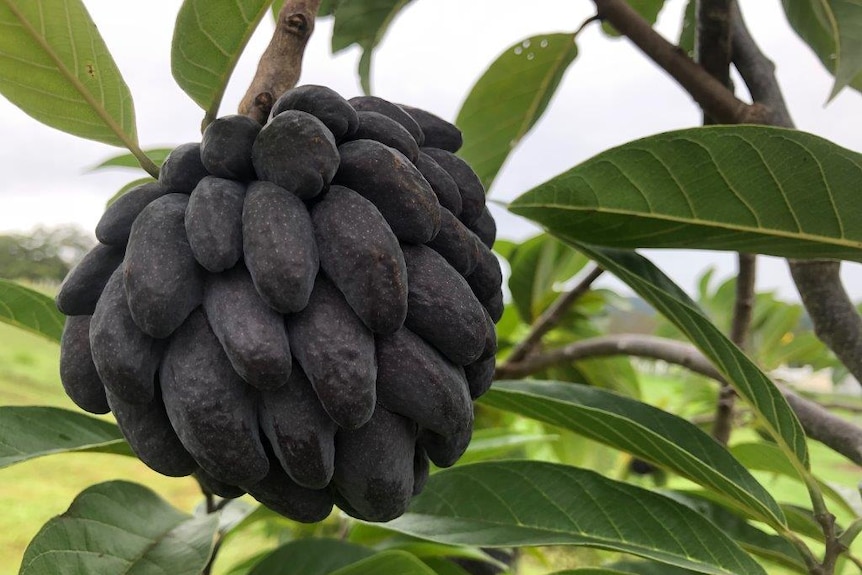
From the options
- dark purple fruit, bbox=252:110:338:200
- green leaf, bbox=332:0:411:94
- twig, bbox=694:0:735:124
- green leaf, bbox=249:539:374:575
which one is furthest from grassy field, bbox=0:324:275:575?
twig, bbox=694:0:735:124

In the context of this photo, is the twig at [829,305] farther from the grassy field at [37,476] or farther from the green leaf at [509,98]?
the grassy field at [37,476]

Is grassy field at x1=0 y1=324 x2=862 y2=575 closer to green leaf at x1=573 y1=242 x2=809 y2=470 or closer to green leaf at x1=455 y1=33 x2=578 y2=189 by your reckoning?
green leaf at x1=573 y1=242 x2=809 y2=470

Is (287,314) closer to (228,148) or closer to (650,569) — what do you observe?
(228,148)

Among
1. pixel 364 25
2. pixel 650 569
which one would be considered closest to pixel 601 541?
pixel 650 569

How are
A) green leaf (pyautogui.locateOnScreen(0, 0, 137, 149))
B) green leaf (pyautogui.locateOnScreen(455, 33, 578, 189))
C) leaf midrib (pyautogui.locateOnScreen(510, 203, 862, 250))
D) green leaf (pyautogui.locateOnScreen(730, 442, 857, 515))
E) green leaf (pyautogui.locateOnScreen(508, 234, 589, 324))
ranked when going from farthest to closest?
green leaf (pyautogui.locateOnScreen(508, 234, 589, 324)) → green leaf (pyautogui.locateOnScreen(455, 33, 578, 189)) → green leaf (pyautogui.locateOnScreen(730, 442, 857, 515)) → leaf midrib (pyautogui.locateOnScreen(510, 203, 862, 250)) → green leaf (pyautogui.locateOnScreen(0, 0, 137, 149))

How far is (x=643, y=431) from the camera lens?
0.68 m

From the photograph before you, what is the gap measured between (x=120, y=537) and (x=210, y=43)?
1.58 feet

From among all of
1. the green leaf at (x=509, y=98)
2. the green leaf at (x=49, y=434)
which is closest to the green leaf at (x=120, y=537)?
the green leaf at (x=49, y=434)

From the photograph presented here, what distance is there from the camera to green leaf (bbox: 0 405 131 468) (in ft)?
2.30

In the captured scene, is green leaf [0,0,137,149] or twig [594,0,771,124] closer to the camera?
green leaf [0,0,137,149]

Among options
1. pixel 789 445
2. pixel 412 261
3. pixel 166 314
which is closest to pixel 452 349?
pixel 412 261

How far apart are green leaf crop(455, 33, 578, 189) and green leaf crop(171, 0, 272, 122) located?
0.61 meters

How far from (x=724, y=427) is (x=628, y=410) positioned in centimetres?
56

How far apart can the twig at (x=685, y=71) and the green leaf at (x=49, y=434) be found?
81 centimetres
